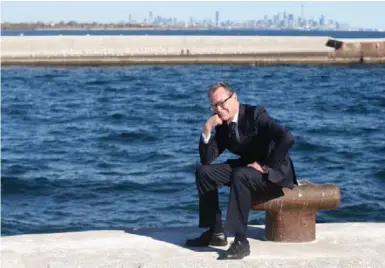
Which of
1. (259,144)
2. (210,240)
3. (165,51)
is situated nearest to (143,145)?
(210,240)

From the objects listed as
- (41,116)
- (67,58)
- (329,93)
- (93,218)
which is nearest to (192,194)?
(93,218)

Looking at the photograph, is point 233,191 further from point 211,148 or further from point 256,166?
point 211,148

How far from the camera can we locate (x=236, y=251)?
259 inches

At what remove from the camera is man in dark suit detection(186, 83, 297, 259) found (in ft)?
21.5

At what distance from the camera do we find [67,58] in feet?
161

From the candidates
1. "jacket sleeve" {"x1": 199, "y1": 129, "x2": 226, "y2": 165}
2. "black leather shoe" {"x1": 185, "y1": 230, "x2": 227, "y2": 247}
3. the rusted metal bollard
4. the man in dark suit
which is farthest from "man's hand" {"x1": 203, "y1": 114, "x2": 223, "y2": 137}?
"black leather shoe" {"x1": 185, "y1": 230, "x2": 227, "y2": 247}

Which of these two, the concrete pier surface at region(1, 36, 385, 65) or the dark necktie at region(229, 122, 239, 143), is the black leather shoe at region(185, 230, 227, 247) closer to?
the dark necktie at region(229, 122, 239, 143)

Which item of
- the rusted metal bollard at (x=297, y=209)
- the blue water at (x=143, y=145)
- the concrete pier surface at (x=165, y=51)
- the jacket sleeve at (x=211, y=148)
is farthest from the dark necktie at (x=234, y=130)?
the concrete pier surface at (x=165, y=51)

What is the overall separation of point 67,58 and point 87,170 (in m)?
34.1

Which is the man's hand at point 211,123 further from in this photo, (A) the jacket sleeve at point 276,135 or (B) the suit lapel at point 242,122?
(A) the jacket sleeve at point 276,135

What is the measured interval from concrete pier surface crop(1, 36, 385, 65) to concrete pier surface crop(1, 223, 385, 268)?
1634 inches

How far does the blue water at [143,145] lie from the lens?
12.3 meters

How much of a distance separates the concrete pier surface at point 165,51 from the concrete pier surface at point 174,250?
41494 mm

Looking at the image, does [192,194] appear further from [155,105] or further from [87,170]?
[155,105]
